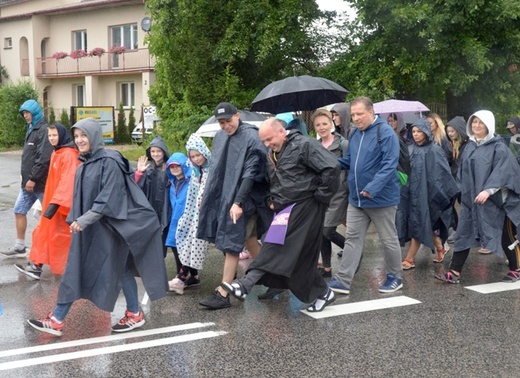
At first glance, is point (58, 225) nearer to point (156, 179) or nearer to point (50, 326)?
point (156, 179)

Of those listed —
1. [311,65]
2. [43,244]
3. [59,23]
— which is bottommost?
[43,244]

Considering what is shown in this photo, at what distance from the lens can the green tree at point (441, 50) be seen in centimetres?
1287

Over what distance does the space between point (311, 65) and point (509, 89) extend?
491 cm

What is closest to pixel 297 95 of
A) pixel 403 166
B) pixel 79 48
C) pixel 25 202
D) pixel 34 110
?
pixel 403 166

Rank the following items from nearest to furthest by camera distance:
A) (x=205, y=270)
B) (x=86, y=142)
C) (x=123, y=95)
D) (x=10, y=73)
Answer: (x=86, y=142) → (x=205, y=270) → (x=123, y=95) → (x=10, y=73)

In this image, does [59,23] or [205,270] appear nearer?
[205,270]

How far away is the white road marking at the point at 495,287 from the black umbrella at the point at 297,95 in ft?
8.38

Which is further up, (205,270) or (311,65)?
(311,65)

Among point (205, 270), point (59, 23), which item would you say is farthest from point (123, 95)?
point (205, 270)

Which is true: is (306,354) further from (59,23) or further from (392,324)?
(59,23)

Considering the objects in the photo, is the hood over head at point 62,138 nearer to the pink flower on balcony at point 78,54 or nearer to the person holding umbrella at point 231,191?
the person holding umbrella at point 231,191

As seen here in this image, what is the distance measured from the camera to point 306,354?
524 centimetres

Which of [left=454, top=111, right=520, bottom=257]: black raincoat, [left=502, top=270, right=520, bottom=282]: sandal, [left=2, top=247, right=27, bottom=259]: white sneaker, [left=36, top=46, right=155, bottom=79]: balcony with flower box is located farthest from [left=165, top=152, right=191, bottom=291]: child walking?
[left=36, top=46, right=155, bottom=79]: balcony with flower box

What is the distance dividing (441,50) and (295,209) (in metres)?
8.31
